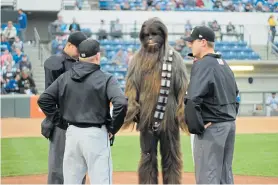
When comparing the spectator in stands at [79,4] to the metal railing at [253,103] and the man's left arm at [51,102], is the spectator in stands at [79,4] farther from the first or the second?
the man's left arm at [51,102]

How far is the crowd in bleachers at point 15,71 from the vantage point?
2350cm

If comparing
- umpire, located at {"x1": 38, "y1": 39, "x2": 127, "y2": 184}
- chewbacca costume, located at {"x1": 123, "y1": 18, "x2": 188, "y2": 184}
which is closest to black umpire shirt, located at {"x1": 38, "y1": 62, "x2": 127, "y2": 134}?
umpire, located at {"x1": 38, "y1": 39, "x2": 127, "y2": 184}

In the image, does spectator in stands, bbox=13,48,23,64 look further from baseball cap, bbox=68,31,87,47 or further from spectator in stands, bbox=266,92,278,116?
baseball cap, bbox=68,31,87,47

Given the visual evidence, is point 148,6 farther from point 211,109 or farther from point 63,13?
point 211,109

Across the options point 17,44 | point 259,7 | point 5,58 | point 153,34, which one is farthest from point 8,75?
point 153,34

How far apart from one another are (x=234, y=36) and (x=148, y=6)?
4841 millimetres

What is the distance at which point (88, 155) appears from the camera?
235 inches

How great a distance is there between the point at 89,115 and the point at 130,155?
7782mm

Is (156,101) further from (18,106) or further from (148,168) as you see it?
(18,106)

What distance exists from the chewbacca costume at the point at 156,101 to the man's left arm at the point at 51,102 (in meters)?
0.90

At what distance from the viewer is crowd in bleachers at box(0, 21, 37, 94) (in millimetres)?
23500

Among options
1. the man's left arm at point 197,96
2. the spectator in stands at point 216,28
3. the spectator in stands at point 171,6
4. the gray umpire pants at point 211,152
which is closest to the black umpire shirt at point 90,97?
the man's left arm at point 197,96

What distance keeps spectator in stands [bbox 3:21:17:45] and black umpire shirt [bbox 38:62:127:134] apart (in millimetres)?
21292

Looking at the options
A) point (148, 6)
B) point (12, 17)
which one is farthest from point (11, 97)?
point (148, 6)
